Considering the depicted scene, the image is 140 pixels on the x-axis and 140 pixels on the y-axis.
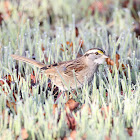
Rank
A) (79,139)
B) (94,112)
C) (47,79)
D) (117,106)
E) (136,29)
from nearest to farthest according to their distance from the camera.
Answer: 1. (79,139)
2. (94,112)
3. (117,106)
4. (47,79)
5. (136,29)

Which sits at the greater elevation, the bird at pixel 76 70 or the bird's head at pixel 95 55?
the bird's head at pixel 95 55

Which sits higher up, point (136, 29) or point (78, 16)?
point (78, 16)

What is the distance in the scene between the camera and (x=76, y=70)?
3.92 m

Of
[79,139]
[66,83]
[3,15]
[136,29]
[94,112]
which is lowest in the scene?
[79,139]

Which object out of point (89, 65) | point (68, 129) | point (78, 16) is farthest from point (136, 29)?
point (68, 129)

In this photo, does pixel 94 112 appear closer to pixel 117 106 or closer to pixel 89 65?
pixel 117 106

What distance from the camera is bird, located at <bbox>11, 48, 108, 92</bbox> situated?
3854 millimetres

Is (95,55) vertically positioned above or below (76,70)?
above

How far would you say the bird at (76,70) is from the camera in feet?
12.6

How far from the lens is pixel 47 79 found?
4.07 metres

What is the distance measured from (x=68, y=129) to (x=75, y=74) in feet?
3.70

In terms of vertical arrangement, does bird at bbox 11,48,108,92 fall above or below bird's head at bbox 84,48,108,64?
below

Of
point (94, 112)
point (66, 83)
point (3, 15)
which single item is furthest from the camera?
point (3, 15)

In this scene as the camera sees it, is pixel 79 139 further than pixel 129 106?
No
